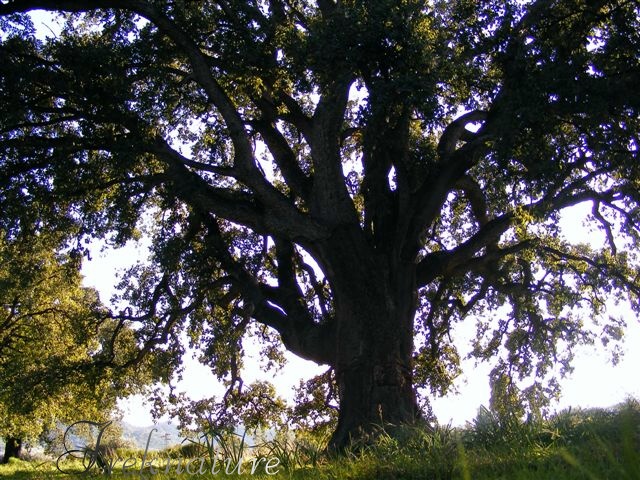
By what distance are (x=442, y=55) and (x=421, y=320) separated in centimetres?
811

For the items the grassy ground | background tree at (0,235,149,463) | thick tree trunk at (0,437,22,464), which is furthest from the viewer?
thick tree trunk at (0,437,22,464)

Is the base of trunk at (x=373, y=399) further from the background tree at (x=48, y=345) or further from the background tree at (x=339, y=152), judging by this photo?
the background tree at (x=48, y=345)

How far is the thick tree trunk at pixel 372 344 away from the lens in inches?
415

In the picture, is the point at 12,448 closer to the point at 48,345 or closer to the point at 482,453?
the point at 48,345

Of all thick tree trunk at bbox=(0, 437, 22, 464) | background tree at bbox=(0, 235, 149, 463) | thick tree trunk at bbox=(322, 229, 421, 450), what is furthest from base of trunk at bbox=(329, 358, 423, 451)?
thick tree trunk at bbox=(0, 437, 22, 464)

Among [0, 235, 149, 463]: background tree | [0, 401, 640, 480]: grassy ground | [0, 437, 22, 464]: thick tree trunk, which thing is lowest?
[0, 401, 640, 480]: grassy ground

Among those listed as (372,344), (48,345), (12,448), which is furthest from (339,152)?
(12,448)

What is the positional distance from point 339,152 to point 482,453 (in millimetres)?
7669

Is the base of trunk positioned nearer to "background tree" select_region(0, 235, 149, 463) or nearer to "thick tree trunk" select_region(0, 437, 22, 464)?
"background tree" select_region(0, 235, 149, 463)

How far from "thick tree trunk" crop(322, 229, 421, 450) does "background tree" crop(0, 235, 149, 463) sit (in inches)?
247

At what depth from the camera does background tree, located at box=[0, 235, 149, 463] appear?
14470mm

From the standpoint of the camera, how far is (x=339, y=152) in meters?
12.5

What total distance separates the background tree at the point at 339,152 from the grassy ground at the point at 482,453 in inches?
145

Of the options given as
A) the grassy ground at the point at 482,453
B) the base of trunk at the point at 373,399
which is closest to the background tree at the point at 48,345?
the base of trunk at the point at 373,399
